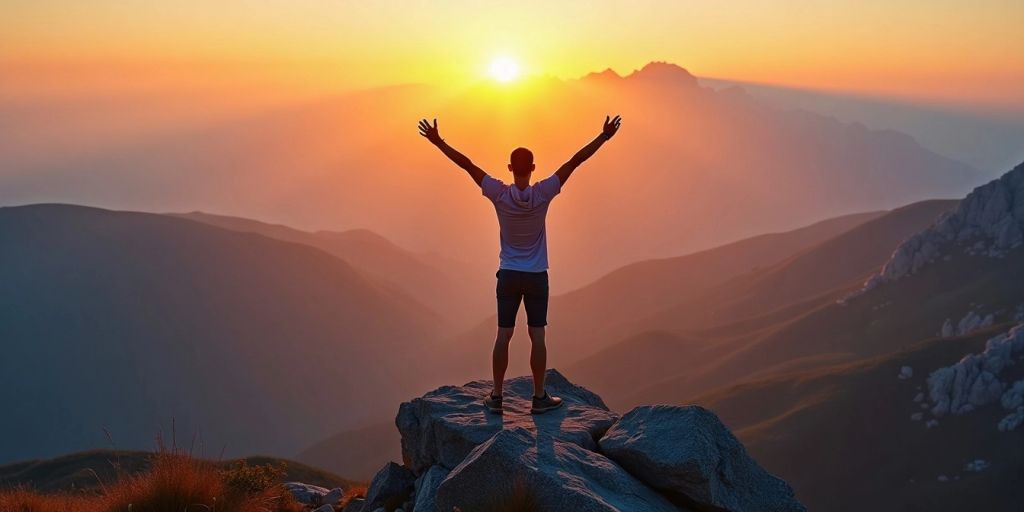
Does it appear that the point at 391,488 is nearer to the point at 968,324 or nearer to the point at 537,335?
the point at 537,335

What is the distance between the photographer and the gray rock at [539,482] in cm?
853

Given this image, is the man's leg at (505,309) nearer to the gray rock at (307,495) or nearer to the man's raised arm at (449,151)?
the man's raised arm at (449,151)

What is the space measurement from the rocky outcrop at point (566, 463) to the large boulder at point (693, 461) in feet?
0.06

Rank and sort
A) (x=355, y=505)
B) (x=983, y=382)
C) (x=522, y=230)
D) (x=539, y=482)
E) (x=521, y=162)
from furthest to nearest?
(x=983, y=382), (x=355, y=505), (x=522, y=230), (x=521, y=162), (x=539, y=482)

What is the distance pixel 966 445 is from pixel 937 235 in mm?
74244

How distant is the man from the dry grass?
4291 millimetres

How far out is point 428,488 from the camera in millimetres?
→ 11273

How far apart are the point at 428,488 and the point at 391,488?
7.36ft

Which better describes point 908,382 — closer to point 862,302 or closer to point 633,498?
point 862,302

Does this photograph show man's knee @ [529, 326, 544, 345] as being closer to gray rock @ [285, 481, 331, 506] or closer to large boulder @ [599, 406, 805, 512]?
large boulder @ [599, 406, 805, 512]

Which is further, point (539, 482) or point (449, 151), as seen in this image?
point (449, 151)

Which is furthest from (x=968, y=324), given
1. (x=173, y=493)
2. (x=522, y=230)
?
(x=173, y=493)

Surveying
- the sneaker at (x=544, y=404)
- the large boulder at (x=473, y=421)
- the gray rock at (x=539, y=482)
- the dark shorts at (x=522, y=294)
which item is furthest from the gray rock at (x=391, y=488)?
the gray rock at (x=539, y=482)

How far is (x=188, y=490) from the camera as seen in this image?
978 centimetres
